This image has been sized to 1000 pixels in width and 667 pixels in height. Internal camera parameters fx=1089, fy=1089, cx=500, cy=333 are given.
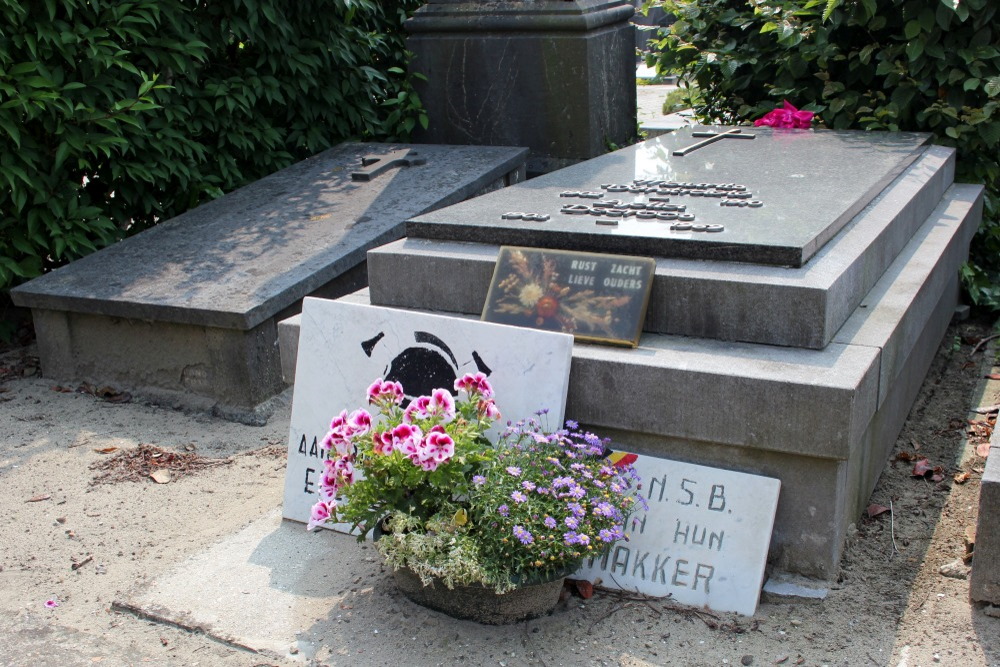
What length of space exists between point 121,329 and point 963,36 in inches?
171

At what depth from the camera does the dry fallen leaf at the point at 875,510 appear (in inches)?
139

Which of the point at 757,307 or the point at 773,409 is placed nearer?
the point at 773,409

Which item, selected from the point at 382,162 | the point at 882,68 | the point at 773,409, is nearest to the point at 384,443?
the point at 773,409

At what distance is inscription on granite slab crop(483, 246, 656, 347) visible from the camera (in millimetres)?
3314

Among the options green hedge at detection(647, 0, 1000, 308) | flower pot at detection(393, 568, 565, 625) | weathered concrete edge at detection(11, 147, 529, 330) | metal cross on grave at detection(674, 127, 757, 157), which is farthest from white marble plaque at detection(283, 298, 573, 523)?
green hedge at detection(647, 0, 1000, 308)

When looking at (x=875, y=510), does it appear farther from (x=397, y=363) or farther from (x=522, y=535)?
(x=397, y=363)

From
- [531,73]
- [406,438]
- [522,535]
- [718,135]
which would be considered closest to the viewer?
[522,535]

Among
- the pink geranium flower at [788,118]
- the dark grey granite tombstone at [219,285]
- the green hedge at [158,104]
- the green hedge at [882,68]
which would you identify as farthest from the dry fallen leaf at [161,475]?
the green hedge at [882,68]

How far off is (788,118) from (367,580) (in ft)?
12.1

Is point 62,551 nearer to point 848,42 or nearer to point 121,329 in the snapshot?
point 121,329

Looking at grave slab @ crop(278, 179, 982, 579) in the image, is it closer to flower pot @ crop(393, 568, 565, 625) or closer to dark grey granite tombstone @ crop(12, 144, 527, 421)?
flower pot @ crop(393, 568, 565, 625)

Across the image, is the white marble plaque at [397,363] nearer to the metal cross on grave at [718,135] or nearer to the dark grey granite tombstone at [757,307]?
the dark grey granite tombstone at [757,307]

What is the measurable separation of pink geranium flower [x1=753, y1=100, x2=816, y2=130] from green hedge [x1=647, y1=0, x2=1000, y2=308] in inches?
7.4

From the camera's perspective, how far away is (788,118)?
5.75 metres
